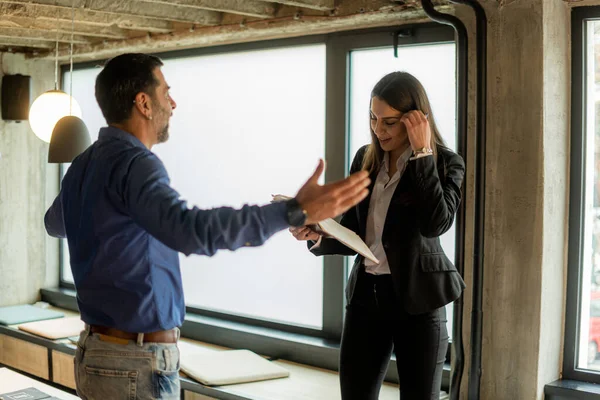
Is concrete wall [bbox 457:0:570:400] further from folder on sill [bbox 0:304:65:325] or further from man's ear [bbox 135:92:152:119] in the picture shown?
folder on sill [bbox 0:304:65:325]

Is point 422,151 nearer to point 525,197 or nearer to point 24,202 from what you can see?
point 525,197

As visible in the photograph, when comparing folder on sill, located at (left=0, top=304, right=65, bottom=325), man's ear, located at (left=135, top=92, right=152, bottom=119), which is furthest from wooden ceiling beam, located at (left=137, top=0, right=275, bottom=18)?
folder on sill, located at (left=0, top=304, right=65, bottom=325)

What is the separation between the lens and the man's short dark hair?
1972 mm

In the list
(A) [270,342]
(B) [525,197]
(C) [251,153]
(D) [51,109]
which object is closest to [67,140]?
(D) [51,109]

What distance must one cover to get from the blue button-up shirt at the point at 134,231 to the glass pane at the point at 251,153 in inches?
93.9

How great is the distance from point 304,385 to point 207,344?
3.47 feet

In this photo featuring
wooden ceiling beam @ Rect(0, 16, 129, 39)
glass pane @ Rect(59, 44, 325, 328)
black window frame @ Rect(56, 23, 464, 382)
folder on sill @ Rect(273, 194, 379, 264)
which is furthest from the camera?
wooden ceiling beam @ Rect(0, 16, 129, 39)

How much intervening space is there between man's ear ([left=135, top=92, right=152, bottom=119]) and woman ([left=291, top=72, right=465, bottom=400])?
0.75 metres

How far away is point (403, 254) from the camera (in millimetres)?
2541

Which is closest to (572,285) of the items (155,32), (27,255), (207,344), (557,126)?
(557,126)

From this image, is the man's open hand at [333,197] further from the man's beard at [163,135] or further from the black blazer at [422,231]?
the black blazer at [422,231]

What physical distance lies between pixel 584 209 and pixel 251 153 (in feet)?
6.65

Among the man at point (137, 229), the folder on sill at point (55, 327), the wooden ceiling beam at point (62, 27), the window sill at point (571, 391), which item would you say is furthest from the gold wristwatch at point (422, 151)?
the folder on sill at point (55, 327)

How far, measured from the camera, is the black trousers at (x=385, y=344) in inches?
98.5
